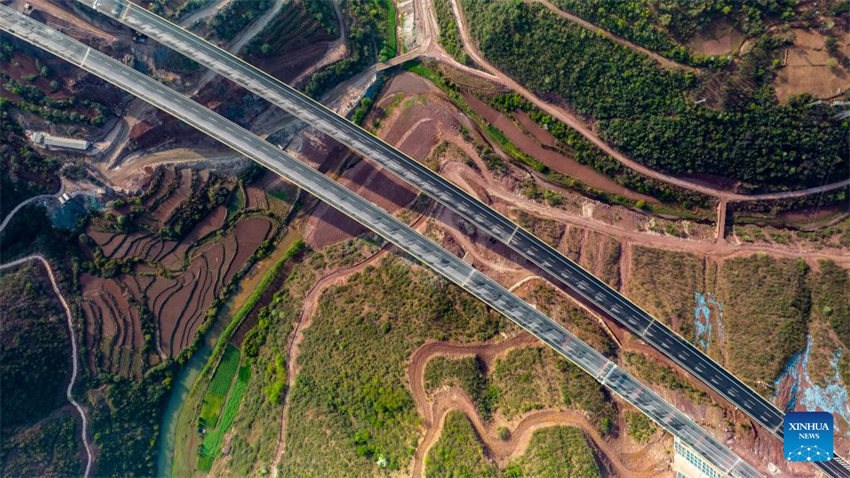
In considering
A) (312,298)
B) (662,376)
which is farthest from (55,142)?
(662,376)

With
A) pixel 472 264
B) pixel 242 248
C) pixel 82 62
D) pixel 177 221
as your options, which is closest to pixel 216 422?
pixel 242 248

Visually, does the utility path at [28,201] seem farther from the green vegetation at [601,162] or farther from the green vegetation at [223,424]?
the green vegetation at [601,162]

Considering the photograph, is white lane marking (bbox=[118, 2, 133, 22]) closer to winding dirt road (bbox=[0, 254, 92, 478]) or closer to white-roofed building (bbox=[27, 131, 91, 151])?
white-roofed building (bbox=[27, 131, 91, 151])

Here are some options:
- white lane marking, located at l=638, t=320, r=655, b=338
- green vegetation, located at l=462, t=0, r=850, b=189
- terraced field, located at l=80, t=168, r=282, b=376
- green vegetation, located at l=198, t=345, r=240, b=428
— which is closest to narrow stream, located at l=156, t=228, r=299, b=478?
terraced field, located at l=80, t=168, r=282, b=376

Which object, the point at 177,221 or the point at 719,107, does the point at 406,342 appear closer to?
the point at 177,221

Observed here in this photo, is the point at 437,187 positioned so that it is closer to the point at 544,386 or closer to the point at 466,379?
the point at 466,379

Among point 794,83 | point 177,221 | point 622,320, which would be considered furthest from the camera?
point 177,221

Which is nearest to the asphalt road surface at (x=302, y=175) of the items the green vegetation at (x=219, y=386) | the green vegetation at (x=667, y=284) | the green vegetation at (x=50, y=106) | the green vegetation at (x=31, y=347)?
the green vegetation at (x=50, y=106)
